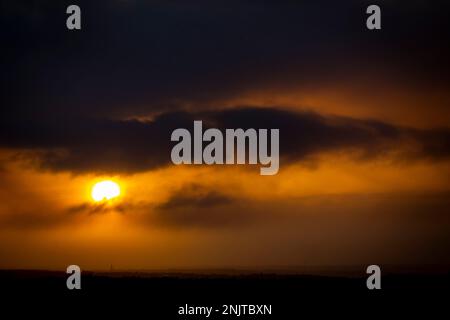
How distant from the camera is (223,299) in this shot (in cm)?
2645

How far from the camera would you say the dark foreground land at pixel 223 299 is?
22594 mm

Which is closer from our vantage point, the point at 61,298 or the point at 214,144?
the point at 214,144

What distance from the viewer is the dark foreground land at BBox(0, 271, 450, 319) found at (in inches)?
890

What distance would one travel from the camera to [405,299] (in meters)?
26.5
